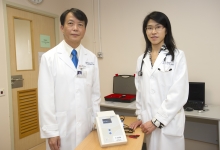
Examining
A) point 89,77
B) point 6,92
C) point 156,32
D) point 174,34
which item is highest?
point 174,34

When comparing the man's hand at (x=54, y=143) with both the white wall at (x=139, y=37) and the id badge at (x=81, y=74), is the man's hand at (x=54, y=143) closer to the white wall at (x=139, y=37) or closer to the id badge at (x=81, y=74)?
the id badge at (x=81, y=74)

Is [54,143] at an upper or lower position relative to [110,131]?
lower

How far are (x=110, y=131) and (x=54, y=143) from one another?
1.44ft

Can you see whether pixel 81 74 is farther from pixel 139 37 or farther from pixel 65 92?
Result: pixel 139 37

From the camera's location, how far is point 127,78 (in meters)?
2.77

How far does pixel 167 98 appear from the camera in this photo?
4.33 ft

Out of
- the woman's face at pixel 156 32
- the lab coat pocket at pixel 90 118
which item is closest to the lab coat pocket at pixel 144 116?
the lab coat pocket at pixel 90 118

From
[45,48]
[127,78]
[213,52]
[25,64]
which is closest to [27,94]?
[25,64]

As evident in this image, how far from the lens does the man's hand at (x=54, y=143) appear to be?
4.32 feet

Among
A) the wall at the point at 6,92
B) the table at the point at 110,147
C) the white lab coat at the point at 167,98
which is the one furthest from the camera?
the wall at the point at 6,92

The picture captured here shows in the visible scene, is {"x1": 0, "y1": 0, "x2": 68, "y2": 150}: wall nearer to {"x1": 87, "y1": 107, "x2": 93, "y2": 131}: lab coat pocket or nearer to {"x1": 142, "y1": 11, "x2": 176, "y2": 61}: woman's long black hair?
{"x1": 87, "y1": 107, "x2": 93, "y2": 131}: lab coat pocket

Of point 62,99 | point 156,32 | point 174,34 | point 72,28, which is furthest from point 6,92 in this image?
point 174,34

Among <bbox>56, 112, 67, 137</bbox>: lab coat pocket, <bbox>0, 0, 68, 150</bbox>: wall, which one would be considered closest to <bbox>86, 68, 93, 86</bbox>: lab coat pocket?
<bbox>56, 112, 67, 137</bbox>: lab coat pocket

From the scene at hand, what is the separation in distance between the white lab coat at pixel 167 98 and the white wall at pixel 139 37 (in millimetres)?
1115
